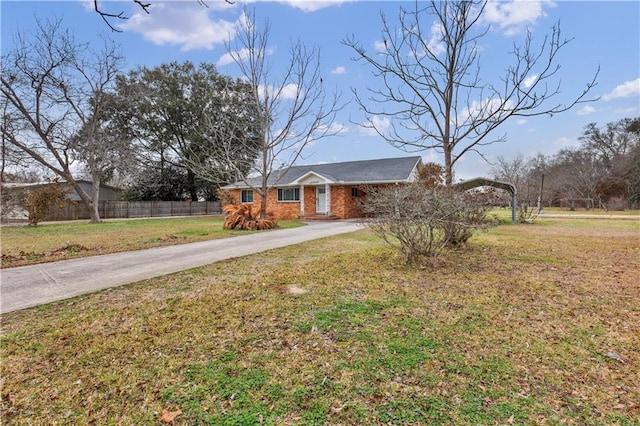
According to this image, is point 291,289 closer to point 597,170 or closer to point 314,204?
point 314,204

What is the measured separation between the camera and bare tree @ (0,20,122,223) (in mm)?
15289

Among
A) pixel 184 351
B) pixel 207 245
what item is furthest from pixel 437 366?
pixel 207 245

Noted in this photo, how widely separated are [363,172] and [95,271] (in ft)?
55.7

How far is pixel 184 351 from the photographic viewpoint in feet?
9.21

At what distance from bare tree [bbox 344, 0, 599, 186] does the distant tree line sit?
26.5 meters

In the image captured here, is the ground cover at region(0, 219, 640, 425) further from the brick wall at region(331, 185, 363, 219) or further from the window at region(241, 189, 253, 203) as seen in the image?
the window at region(241, 189, 253, 203)

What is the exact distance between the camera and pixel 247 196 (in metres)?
24.6

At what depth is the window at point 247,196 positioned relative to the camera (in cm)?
2443

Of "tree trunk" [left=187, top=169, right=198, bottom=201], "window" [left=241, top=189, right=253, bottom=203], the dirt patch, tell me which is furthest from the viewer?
"tree trunk" [left=187, top=169, right=198, bottom=201]

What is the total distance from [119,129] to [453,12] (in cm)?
2856

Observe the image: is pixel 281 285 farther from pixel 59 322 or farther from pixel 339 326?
pixel 59 322

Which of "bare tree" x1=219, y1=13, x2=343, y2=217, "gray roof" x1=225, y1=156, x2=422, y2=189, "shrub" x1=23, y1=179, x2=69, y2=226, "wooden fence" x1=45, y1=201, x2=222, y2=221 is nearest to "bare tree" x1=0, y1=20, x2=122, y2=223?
"shrub" x1=23, y1=179, x2=69, y2=226

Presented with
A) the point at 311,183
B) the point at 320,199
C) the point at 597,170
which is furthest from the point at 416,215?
the point at 597,170

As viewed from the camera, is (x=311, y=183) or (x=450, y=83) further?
(x=311, y=183)
